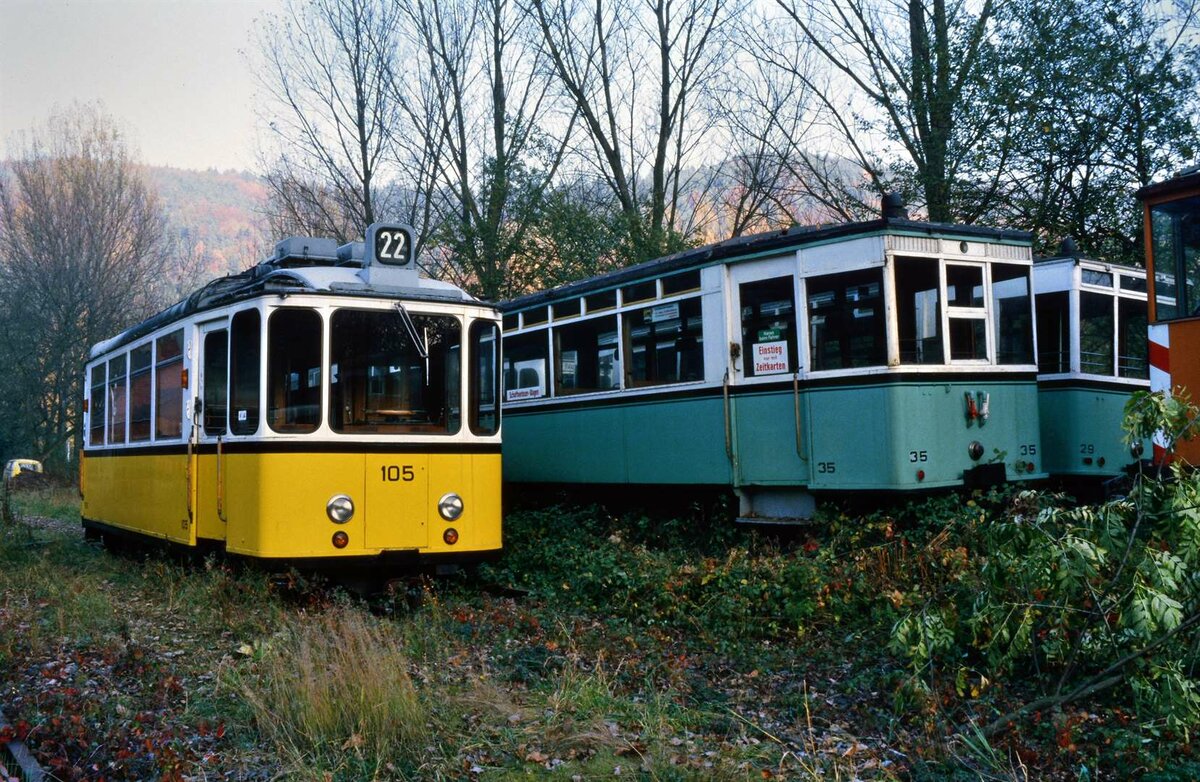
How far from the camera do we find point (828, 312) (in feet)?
33.3

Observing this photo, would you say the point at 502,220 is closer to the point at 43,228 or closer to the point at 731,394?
the point at 731,394

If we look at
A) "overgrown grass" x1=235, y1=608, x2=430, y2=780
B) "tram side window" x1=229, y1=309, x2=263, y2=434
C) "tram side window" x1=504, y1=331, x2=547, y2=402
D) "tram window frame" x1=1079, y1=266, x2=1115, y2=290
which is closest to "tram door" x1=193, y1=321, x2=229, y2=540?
"tram side window" x1=229, y1=309, x2=263, y2=434

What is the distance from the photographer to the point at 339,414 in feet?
28.3

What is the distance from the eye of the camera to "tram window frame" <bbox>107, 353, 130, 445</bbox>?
1212 cm

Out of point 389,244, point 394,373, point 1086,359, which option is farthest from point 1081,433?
point 389,244

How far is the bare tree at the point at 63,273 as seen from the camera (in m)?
34.2

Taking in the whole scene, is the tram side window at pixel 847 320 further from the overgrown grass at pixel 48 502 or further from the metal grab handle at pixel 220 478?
the overgrown grass at pixel 48 502

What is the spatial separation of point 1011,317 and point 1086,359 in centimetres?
184

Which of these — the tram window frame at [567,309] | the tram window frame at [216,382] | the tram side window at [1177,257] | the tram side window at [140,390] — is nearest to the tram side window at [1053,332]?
the tram side window at [1177,257]

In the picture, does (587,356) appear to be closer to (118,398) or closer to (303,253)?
(303,253)

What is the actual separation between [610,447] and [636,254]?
34.0ft

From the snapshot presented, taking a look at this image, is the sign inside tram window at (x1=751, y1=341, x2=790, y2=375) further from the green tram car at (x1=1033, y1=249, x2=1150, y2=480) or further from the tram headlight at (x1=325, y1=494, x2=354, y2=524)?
the tram headlight at (x1=325, y1=494, x2=354, y2=524)

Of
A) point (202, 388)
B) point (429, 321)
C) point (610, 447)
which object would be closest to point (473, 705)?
point (429, 321)

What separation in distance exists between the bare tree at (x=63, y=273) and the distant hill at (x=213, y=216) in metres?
2.19
